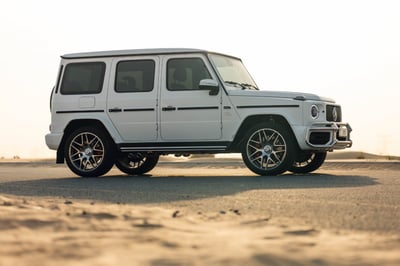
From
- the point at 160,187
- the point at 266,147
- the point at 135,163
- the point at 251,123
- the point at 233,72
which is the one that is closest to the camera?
the point at 160,187

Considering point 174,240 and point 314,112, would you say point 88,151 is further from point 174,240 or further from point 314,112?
point 174,240

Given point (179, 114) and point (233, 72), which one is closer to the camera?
point (179, 114)

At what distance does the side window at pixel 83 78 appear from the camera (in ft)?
45.2

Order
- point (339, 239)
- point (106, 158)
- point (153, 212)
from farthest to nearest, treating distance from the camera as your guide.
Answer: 1. point (106, 158)
2. point (153, 212)
3. point (339, 239)

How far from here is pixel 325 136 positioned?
503 inches

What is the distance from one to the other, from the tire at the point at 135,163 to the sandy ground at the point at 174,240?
8.29 m

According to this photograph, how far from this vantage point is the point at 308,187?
10.1 m

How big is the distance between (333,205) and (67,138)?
737 cm

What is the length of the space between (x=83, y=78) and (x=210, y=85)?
2.56 metres

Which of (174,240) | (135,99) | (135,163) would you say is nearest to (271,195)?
(174,240)

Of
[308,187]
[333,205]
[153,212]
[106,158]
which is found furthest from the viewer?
[106,158]

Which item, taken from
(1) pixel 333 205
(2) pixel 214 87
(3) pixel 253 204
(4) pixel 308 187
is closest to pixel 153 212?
(3) pixel 253 204

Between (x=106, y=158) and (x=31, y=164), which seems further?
(x=31, y=164)

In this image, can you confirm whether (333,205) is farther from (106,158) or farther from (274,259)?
(106,158)
